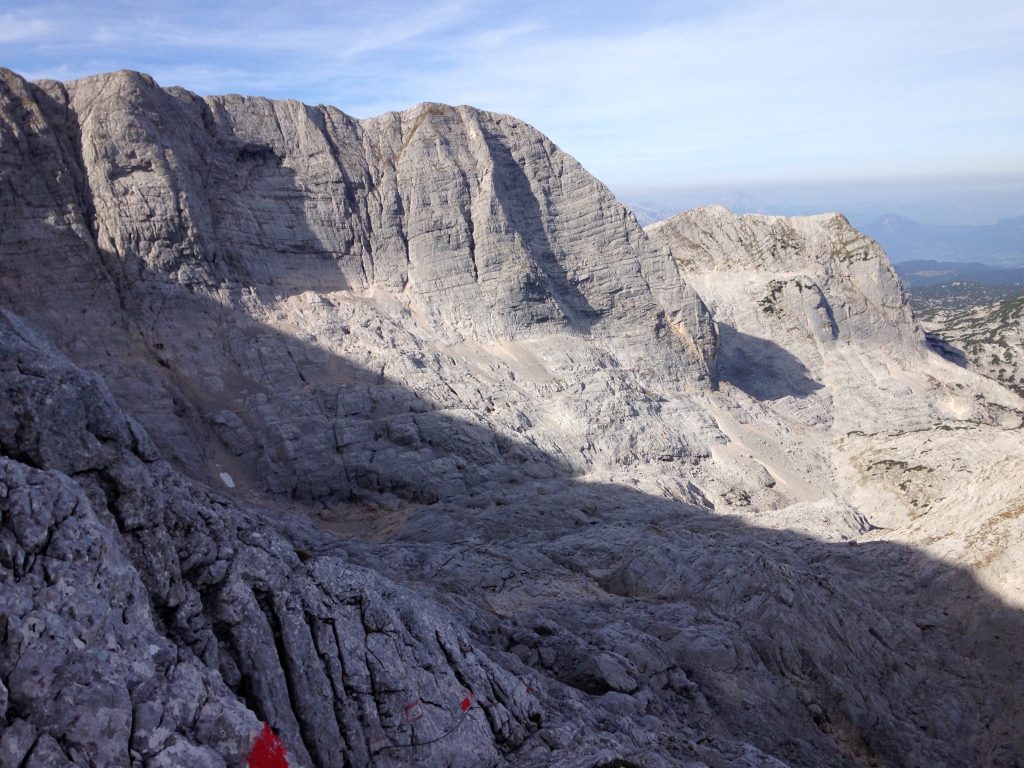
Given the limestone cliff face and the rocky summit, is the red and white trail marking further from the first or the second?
the limestone cliff face

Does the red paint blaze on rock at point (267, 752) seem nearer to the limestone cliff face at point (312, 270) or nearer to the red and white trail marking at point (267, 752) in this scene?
the red and white trail marking at point (267, 752)

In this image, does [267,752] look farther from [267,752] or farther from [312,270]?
[312,270]

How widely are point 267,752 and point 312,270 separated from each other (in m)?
49.3

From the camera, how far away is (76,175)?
4888cm

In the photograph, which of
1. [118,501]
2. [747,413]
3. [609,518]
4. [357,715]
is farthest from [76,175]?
[747,413]

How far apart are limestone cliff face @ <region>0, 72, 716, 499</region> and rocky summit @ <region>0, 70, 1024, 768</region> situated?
0.81 feet

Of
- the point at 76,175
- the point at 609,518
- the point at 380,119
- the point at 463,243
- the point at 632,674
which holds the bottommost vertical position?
the point at 609,518

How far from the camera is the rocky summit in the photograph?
43.1 ft

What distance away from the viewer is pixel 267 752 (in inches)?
464

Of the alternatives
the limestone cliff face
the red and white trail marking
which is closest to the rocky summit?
the red and white trail marking

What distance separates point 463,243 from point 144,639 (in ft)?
171

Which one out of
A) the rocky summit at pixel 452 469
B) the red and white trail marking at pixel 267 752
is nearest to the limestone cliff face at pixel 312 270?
the rocky summit at pixel 452 469

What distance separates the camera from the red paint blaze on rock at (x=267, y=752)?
11.5 metres

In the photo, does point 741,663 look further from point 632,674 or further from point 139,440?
point 139,440
